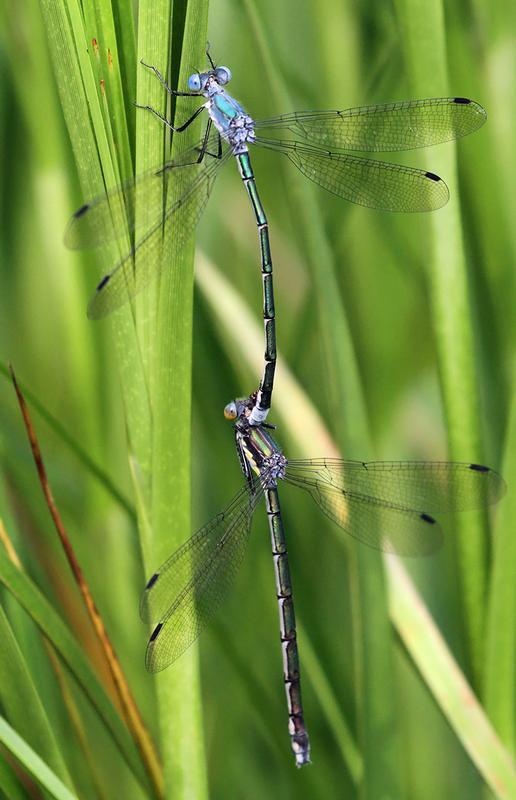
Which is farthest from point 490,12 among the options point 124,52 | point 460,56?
point 124,52

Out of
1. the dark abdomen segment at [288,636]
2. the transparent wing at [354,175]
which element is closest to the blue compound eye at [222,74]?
the transparent wing at [354,175]

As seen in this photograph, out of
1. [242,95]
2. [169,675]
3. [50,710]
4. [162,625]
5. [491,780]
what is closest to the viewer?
[169,675]

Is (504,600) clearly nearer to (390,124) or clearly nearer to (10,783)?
(10,783)

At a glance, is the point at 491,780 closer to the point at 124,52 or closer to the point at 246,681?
the point at 246,681

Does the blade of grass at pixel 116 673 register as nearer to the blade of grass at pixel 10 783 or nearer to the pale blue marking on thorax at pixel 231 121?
the blade of grass at pixel 10 783

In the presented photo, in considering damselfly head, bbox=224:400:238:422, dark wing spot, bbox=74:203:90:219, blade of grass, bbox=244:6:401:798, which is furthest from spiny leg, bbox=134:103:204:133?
damselfly head, bbox=224:400:238:422

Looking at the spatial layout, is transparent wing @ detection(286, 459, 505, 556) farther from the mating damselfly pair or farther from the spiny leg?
the spiny leg
